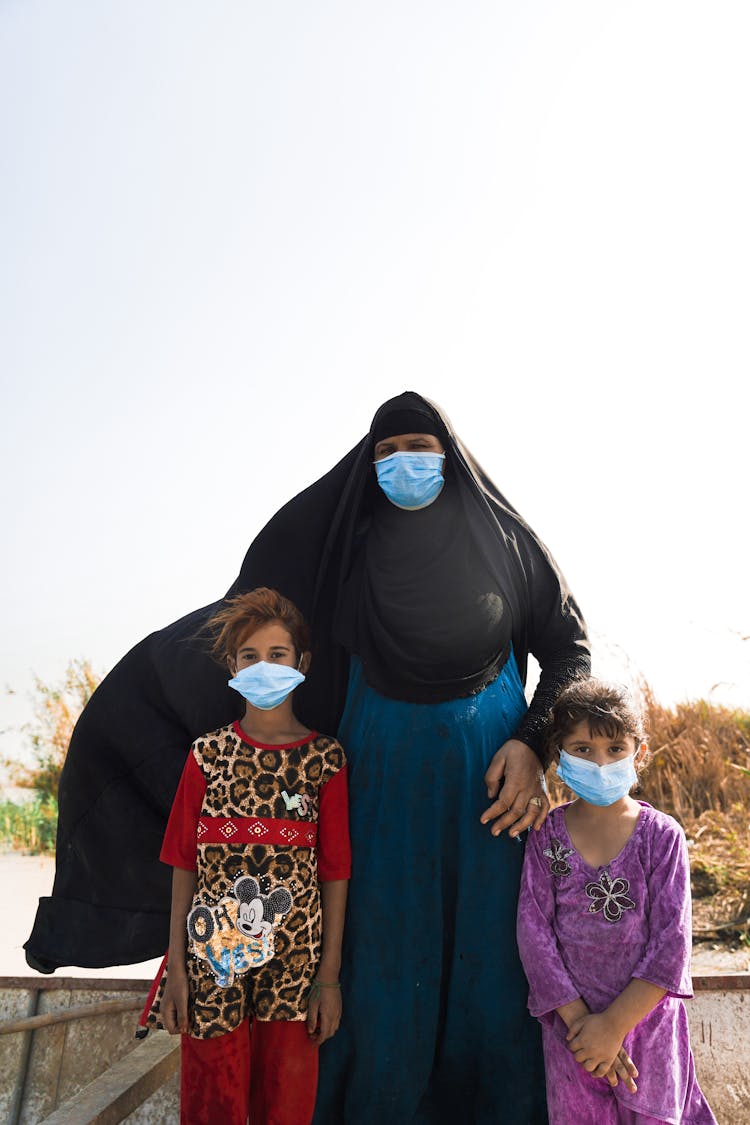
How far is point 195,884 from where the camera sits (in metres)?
2.27

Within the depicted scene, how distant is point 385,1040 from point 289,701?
3.06 ft

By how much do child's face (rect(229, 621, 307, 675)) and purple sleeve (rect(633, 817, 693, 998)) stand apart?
109 cm

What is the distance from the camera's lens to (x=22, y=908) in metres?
6.67

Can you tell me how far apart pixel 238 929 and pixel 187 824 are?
0.99 feet

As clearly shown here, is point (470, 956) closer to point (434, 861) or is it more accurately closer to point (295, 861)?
point (434, 861)

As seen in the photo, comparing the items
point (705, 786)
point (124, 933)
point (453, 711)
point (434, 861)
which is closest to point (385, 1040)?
point (434, 861)

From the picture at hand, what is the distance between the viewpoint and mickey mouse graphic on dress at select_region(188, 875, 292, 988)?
2113mm

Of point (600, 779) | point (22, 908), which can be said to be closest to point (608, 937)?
point (600, 779)

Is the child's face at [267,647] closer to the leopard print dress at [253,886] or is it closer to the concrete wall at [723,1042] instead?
the leopard print dress at [253,886]

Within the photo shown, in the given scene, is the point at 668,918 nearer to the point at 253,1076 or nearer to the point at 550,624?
the point at 550,624

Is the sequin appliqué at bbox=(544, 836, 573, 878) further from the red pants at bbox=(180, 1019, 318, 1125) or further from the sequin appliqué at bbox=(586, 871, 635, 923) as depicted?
the red pants at bbox=(180, 1019, 318, 1125)

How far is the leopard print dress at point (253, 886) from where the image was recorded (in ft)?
6.96

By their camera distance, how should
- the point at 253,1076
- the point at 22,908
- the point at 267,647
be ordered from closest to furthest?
the point at 253,1076, the point at 267,647, the point at 22,908

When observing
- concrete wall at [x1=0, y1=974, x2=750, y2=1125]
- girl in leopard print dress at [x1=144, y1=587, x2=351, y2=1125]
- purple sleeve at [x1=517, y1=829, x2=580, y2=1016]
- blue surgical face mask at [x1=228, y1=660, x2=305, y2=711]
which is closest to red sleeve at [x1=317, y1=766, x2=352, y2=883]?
girl in leopard print dress at [x1=144, y1=587, x2=351, y2=1125]
